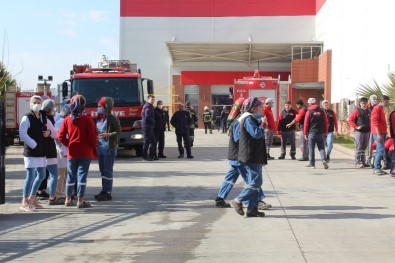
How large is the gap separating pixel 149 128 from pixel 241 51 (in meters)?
25.5

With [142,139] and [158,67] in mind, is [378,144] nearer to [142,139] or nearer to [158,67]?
[142,139]

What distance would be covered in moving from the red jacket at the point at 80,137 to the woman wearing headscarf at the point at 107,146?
2.51 ft

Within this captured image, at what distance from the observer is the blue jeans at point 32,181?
9922 millimetres

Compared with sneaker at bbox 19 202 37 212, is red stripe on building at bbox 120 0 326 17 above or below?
above

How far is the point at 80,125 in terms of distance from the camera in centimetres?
1023

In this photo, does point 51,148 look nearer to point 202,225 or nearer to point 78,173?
point 78,173

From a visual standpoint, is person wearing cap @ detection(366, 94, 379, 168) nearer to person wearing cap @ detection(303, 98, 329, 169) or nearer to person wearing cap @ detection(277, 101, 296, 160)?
person wearing cap @ detection(303, 98, 329, 169)

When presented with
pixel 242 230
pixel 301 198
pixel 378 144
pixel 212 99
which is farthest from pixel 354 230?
pixel 212 99

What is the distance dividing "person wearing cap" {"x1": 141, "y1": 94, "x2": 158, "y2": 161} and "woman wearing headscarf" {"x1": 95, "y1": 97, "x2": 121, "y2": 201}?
7.17 metres

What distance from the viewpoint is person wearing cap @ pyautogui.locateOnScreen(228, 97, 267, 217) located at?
916 cm

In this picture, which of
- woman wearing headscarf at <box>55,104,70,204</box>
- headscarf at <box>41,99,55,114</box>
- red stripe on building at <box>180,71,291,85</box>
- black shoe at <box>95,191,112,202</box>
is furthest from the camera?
red stripe on building at <box>180,71,291,85</box>

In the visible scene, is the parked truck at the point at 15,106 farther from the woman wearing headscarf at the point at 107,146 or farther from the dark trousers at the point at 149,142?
the woman wearing headscarf at the point at 107,146

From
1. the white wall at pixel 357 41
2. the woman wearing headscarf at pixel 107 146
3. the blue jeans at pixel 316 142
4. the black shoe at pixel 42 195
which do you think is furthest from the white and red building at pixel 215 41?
the black shoe at pixel 42 195

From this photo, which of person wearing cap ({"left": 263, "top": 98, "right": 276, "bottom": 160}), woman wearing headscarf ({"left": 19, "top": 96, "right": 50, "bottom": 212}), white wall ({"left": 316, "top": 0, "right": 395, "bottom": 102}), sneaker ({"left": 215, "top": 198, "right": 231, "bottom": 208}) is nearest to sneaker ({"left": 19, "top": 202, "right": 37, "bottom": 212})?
woman wearing headscarf ({"left": 19, "top": 96, "right": 50, "bottom": 212})
